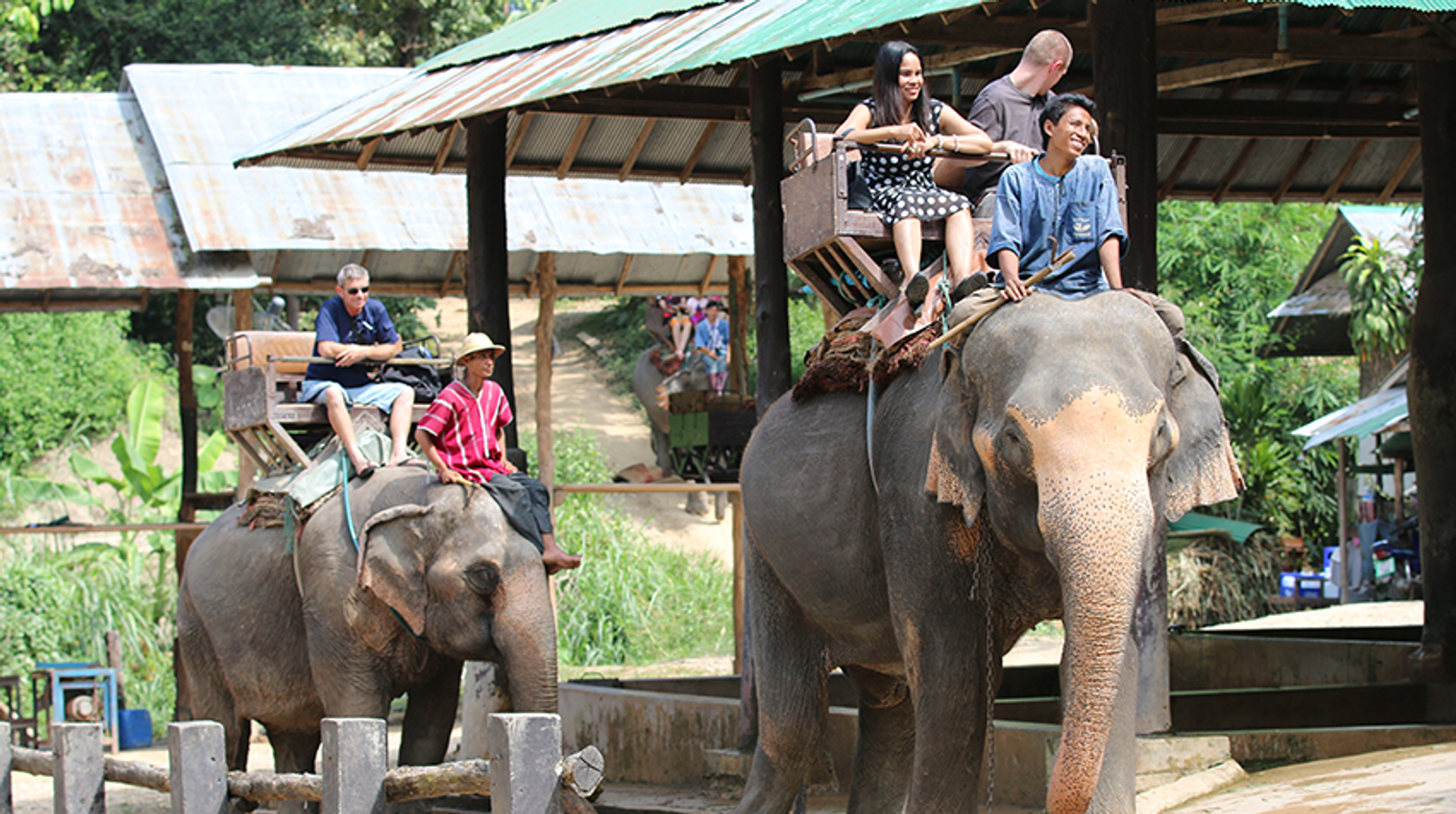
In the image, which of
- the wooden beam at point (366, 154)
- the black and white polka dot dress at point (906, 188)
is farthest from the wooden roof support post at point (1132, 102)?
the wooden beam at point (366, 154)

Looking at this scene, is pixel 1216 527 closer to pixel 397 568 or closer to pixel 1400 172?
pixel 1400 172

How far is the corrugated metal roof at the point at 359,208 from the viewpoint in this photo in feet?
46.8

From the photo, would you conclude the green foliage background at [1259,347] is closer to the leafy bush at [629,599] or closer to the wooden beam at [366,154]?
the leafy bush at [629,599]

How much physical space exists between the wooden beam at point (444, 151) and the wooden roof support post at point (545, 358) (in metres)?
3.13

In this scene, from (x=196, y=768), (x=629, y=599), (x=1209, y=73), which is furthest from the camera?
(x=629, y=599)

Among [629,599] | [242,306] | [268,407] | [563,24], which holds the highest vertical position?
[563,24]

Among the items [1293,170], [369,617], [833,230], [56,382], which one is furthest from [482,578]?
[56,382]

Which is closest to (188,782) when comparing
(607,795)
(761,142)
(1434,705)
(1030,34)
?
(607,795)

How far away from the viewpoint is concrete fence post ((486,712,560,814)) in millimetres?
4801

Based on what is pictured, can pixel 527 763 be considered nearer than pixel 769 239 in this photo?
Yes

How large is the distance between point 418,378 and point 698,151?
11.6ft

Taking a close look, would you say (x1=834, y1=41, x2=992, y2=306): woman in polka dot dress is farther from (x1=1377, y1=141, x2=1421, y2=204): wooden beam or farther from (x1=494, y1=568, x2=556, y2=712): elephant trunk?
(x1=1377, y1=141, x2=1421, y2=204): wooden beam

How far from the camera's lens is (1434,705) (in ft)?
31.9

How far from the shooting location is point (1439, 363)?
9.91 metres
